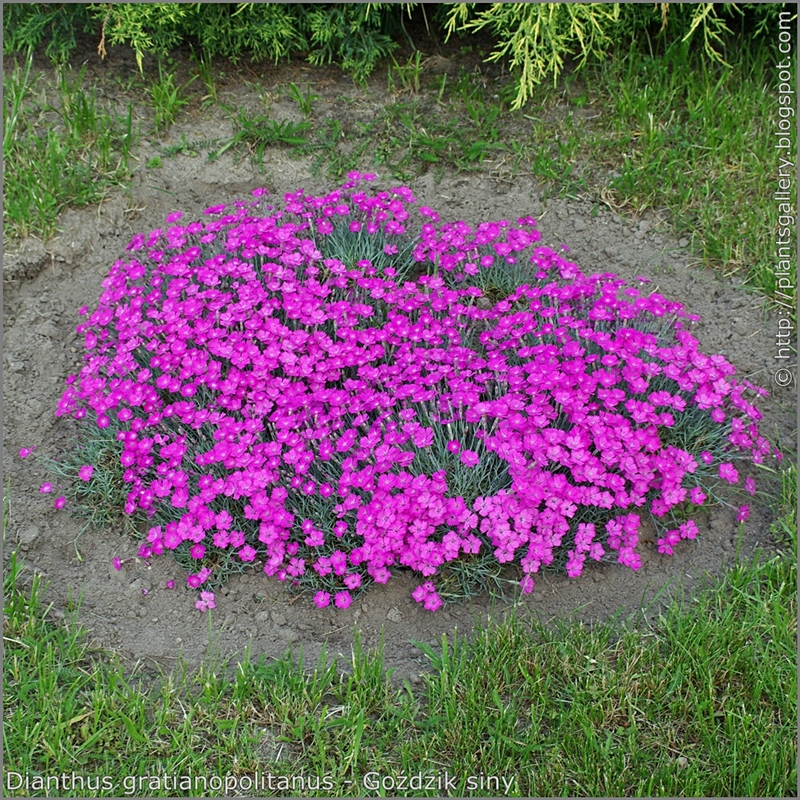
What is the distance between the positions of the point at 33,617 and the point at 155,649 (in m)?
0.39

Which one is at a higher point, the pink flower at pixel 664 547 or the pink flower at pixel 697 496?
the pink flower at pixel 697 496

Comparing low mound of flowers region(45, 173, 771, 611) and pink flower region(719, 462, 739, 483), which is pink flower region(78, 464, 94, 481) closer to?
Answer: low mound of flowers region(45, 173, 771, 611)

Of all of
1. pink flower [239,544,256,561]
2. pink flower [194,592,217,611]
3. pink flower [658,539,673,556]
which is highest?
pink flower [658,539,673,556]

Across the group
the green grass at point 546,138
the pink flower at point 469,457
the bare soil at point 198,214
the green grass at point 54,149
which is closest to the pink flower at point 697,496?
the bare soil at point 198,214

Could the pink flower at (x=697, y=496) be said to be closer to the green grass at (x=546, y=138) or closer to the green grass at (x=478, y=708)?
the green grass at (x=478, y=708)

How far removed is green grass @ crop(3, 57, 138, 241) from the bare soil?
0.09m

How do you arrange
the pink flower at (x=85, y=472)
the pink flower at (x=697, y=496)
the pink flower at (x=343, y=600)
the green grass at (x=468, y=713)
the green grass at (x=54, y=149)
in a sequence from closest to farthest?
the green grass at (x=468, y=713) < the pink flower at (x=343, y=600) < the pink flower at (x=697, y=496) < the pink flower at (x=85, y=472) < the green grass at (x=54, y=149)

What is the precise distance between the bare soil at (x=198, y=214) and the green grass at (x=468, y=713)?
12 centimetres

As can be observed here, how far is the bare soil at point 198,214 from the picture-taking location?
2.79 m

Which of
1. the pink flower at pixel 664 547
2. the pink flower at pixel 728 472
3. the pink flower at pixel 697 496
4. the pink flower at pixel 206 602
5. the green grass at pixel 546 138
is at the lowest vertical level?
the pink flower at pixel 206 602

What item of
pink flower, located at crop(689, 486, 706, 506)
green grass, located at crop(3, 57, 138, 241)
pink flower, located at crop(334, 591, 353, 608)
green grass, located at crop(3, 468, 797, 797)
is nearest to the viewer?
green grass, located at crop(3, 468, 797, 797)

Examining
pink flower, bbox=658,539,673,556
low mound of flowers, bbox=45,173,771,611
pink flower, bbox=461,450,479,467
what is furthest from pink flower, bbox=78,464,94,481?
pink flower, bbox=658,539,673,556

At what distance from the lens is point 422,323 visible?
322cm

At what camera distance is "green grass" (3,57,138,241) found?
399cm
